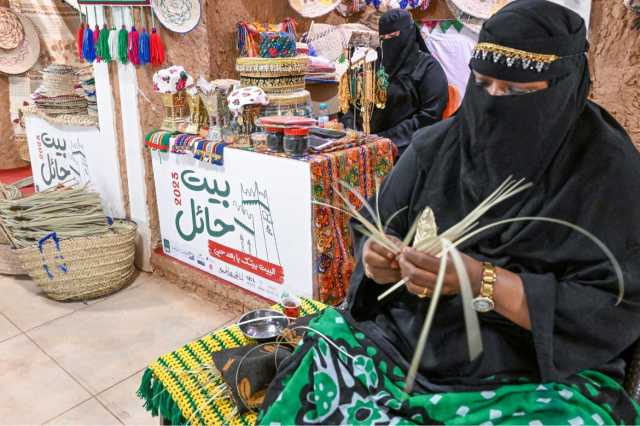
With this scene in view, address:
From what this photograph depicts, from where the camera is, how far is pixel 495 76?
1.18 meters

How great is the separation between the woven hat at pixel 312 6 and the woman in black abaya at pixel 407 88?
687 millimetres

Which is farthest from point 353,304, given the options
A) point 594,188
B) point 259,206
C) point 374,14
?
point 374,14

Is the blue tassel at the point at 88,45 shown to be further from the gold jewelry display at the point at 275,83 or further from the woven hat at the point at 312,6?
the woven hat at the point at 312,6

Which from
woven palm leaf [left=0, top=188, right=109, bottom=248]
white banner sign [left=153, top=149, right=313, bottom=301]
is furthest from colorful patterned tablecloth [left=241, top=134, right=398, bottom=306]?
woven palm leaf [left=0, top=188, right=109, bottom=248]

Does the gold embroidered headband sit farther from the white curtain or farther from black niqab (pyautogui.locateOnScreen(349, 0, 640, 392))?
the white curtain

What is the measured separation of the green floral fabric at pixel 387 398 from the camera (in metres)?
1.11

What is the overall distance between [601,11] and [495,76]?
5.98 ft

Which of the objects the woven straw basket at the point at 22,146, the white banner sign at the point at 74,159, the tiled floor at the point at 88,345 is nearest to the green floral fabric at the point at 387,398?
the tiled floor at the point at 88,345

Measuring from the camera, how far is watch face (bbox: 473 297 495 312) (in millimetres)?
1081

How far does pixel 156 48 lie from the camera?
2.85m

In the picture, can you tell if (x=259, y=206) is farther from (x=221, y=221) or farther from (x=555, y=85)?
(x=555, y=85)

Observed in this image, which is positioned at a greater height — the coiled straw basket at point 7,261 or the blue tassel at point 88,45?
the blue tassel at point 88,45

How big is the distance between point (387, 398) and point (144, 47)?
2.39m

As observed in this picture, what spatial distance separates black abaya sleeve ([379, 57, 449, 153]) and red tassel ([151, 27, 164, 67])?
1437 mm
